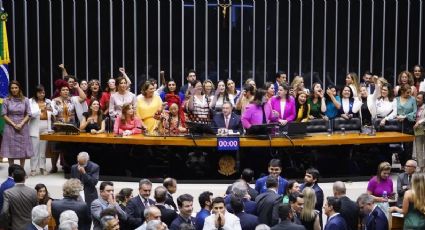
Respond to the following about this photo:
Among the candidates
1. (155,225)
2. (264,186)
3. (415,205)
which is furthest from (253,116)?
(155,225)

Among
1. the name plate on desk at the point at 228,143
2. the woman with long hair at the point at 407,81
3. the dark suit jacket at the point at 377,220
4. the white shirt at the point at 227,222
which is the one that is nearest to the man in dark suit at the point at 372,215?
the dark suit jacket at the point at 377,220

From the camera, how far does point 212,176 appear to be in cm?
1794

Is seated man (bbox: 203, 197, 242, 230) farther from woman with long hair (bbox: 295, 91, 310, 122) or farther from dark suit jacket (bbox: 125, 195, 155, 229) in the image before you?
woman with long hair (bbox: 295, 91, 310, 122)

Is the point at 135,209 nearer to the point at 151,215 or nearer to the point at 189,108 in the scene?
the point at 151,215

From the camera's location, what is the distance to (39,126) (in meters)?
18.9

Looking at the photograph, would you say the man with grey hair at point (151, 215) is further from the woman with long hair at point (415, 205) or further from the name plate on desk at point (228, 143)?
the name plate on desk at point (228, 143)

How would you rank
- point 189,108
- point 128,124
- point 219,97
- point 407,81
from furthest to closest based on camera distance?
point 407,81 → point 219,97 → point 189,108 → point 128,124

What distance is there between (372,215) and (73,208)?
350 cm

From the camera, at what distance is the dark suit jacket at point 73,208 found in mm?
12508

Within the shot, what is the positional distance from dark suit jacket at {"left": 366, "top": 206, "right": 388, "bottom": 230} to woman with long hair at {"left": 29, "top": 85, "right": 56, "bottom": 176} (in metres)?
7.99

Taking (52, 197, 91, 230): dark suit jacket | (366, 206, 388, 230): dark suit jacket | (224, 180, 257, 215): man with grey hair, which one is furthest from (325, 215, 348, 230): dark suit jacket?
(52, 197, 91, 230): dark suit jacket

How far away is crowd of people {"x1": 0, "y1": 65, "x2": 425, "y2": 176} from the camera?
18.0m

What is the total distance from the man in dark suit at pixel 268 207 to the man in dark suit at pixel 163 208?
1.06m

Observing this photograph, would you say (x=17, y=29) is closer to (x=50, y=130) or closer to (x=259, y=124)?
(x=50, y=130)
